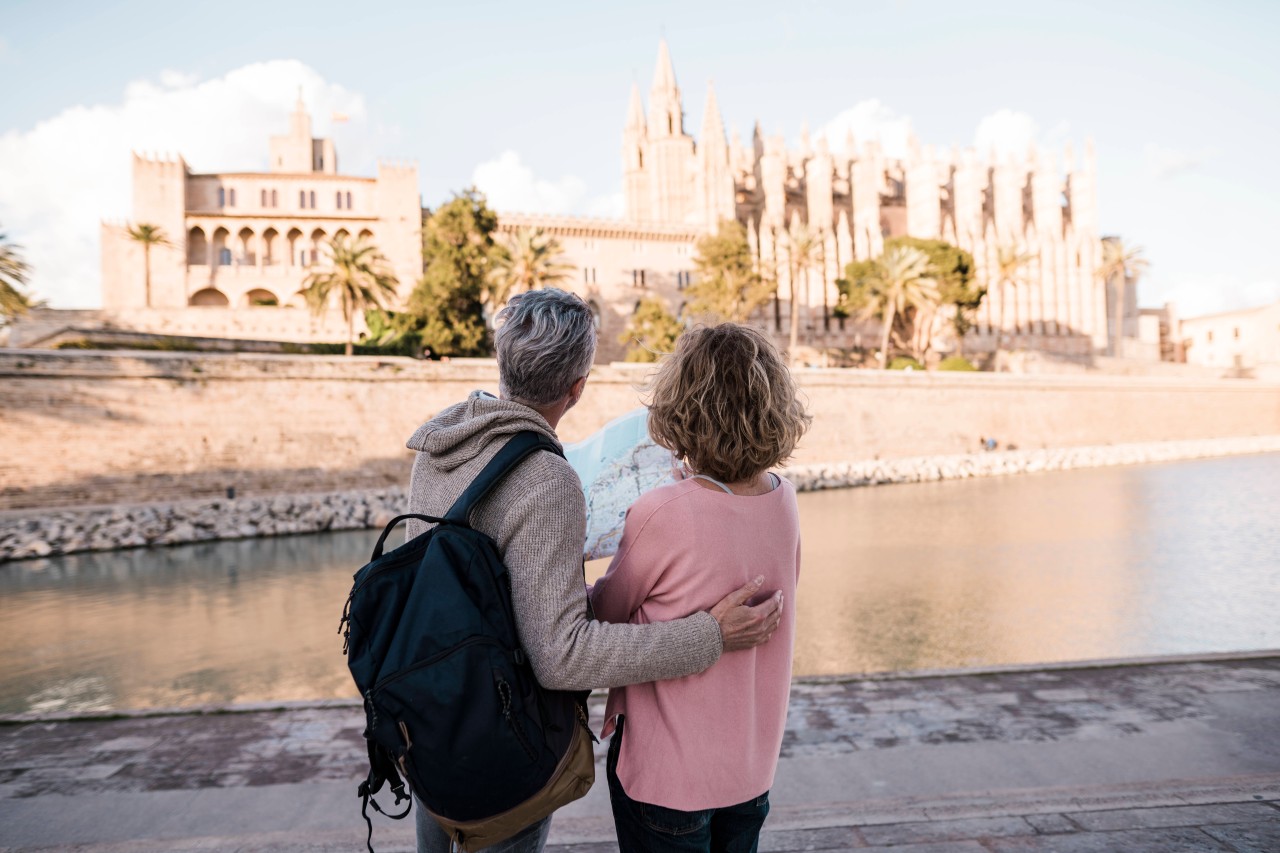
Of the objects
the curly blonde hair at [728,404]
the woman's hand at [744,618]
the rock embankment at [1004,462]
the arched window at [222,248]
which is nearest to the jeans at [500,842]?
the woman's hand at [744,618]

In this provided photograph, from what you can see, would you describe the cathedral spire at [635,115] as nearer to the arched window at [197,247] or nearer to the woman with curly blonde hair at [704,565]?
the arched window at [197,247]

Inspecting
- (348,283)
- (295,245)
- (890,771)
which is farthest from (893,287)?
(890,771)

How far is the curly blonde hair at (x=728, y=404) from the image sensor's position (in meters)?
1.75

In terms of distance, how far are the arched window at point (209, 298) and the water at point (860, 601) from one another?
85.3 feet

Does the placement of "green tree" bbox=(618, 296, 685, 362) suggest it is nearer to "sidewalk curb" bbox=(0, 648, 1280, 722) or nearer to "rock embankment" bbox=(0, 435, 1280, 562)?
"rock embankment" bbox=(0, 435, 1280, 562)

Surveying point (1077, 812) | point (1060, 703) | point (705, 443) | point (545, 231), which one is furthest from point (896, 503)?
point (545, 231)

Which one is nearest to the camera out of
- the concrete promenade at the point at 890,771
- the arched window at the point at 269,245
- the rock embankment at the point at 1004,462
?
the concrete promenade at the point at 890,771

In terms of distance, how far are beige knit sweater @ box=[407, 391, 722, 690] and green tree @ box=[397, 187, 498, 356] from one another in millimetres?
29812

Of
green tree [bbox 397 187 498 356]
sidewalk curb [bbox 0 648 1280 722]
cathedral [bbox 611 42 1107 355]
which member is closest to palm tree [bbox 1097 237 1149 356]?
Answer: cathedral [bbox 611 42 1107 355]

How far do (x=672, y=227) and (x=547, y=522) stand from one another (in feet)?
153

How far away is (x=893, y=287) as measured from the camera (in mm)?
41906

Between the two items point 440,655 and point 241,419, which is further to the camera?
point 241,419

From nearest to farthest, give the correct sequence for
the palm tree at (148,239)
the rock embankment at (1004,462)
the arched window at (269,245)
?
the rock embankment at (1004,462), the palm tree at (148,239), the arched window at (269,245)

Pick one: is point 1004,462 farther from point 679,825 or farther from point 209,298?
point 209,298
